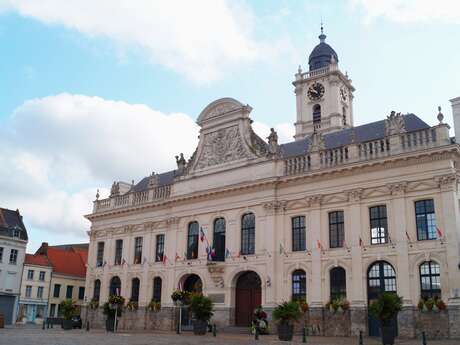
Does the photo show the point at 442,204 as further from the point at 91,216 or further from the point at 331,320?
the point at 91,216

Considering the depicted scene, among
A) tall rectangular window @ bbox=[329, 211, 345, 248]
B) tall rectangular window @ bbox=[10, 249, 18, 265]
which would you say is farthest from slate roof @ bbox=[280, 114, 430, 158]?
tall rectangular window @ bbox=[10, 249, 18, 265]

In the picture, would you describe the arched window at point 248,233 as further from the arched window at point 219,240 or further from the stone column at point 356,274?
the stone column at point 356,274

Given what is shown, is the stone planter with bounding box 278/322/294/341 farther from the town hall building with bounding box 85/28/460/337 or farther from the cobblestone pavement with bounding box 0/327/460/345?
the town hall building with bounding box 85/28/460/337

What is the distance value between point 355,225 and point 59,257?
41345 mm

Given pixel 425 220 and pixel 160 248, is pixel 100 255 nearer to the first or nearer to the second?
pixel 160 248

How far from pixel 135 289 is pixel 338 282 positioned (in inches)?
684

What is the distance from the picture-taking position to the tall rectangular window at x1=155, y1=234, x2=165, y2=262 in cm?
3878

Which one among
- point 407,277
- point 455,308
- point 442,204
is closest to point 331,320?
point 407,277

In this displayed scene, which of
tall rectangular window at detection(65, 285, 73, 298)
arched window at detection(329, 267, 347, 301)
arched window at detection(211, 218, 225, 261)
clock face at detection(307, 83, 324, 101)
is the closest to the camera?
arched window at detection(329, 267, 347, 301)

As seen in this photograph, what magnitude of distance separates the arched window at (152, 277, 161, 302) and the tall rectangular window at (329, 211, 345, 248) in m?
14.5

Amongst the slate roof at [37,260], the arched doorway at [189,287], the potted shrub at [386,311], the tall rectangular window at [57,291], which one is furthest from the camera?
the tall rectangular window at [57,291]

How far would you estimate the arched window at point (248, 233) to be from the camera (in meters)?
33.3

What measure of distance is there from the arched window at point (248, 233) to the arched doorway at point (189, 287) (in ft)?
15.6

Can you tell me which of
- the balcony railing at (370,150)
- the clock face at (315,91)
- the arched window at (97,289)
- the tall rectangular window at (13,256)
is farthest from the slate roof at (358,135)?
the tall rectangular window at (13,256)
